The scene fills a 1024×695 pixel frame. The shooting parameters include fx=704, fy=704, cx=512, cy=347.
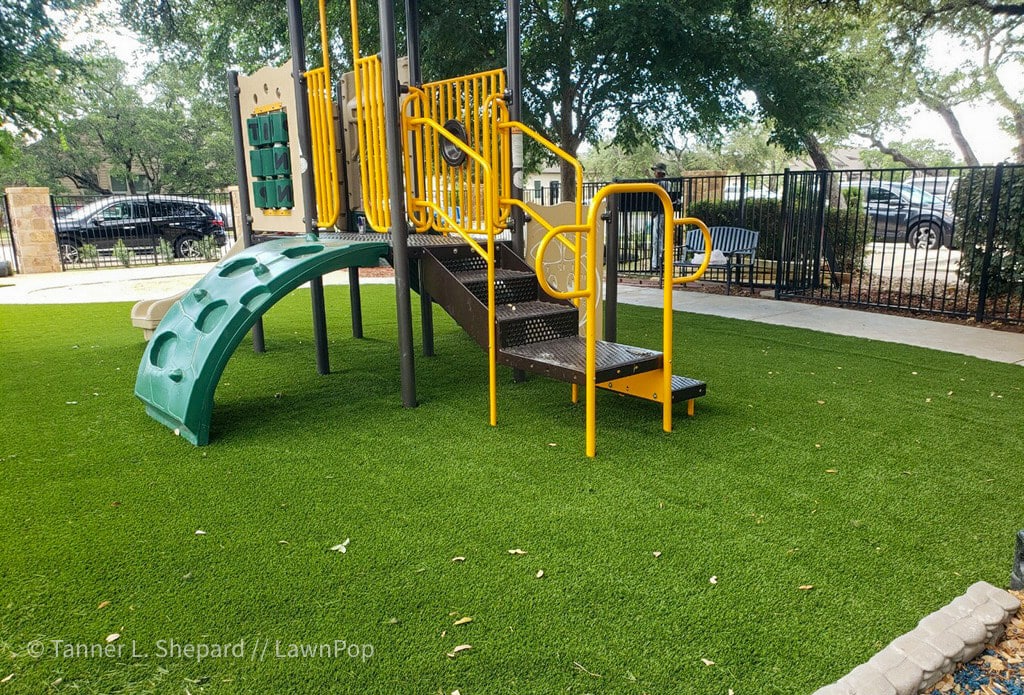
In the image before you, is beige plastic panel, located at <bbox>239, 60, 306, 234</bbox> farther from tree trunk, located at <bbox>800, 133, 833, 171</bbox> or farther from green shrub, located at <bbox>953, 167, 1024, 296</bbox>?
tree trunk, located at <bbox>800, 133, 833, 171</bbox>

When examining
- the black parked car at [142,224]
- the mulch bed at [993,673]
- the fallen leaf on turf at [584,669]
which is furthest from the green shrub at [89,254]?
the mulch bed at [993,673]

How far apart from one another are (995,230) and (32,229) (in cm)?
1644

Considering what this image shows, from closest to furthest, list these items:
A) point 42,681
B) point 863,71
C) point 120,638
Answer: point 42,681
point 120,638
point 863,71

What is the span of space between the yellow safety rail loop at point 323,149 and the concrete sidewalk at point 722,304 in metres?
4.69

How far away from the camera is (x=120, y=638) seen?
223 centimetres

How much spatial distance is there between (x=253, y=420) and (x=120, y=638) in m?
2.37

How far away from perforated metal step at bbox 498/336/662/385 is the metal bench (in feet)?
20.4

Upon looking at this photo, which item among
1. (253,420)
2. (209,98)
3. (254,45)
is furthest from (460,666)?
(209,98)

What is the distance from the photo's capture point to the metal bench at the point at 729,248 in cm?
1023

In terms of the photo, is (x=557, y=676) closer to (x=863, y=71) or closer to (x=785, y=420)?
(x=785, y=420)

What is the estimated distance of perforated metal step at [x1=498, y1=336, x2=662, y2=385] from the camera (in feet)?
12.6

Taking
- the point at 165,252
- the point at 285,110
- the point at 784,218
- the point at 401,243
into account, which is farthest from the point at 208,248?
the point at 401,243

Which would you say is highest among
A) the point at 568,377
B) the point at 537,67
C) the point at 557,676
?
the point at 537,67

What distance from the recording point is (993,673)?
2064 mm
